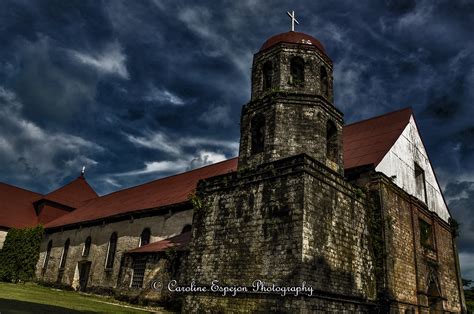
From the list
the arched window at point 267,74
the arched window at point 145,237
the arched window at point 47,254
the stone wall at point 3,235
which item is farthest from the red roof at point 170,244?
the stone wall at point 3,235

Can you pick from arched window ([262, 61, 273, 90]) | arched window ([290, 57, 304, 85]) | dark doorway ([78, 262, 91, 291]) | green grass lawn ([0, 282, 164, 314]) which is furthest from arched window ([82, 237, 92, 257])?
arched window ([290, 57, 304, 85])

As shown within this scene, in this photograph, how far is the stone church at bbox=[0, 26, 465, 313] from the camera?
35.2ft

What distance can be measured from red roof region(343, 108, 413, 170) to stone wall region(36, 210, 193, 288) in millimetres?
8190

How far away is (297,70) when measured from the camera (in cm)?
1400

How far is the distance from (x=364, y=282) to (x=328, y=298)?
247 centimetres

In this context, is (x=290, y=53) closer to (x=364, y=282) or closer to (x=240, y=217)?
(x=240, y=217)

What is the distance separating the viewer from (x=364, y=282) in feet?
40.1

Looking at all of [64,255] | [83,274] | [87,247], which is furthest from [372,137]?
[64,255]

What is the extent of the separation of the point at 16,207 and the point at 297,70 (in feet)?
90.7

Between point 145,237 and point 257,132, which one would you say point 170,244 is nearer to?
point 145,237

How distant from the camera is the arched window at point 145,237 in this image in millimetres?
20184

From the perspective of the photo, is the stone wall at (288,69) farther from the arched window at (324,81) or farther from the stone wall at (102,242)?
the stone wall at (102,242)

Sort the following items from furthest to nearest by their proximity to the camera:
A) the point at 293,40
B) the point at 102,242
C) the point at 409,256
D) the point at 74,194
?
the point at 74,194 < the point at 102,242 < the point at 409,256 < the point at 293,40

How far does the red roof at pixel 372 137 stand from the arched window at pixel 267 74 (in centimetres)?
451
